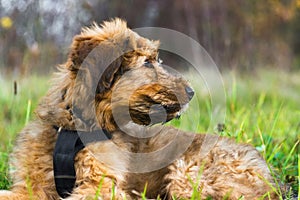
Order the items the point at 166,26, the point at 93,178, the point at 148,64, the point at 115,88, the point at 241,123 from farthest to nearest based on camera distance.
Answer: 1. the point at 166,26
2. the point at 241,123
3. the point at 148,64
4. the point at 115,88
5. the point at 93,178

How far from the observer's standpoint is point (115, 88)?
369 cm

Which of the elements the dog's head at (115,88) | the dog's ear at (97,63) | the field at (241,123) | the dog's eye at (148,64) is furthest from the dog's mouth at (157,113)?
the field at (241,123)

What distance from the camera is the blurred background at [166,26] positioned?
7.76m

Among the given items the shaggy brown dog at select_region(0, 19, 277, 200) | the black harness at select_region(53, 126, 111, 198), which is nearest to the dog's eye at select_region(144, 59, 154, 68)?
the shaggy brown dog at select_region(0, 19, 277, 200)

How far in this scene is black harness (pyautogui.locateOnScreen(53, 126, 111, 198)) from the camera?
3561 millimetres

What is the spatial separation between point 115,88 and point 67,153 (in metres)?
0.59

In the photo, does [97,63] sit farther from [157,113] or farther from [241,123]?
[241,123]

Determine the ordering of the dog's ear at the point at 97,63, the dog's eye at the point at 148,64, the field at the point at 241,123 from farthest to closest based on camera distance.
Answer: the field at the point at 241,123
the dog's eye at the point at 148,64
the dog's ear at the point at 97,63

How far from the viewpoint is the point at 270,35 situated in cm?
1975

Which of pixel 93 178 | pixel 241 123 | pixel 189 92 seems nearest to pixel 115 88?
pixel 189 92

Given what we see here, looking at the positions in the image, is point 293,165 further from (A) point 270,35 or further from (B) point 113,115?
(A) point 270,35

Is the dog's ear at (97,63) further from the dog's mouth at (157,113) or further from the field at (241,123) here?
the field at (241,123)

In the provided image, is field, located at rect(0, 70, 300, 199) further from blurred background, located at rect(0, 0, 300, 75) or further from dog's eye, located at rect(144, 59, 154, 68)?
dog's eye, located at rect(144, 59, 154, 68)

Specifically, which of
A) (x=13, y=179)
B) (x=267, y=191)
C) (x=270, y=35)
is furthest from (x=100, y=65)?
(x=270, y=35)
